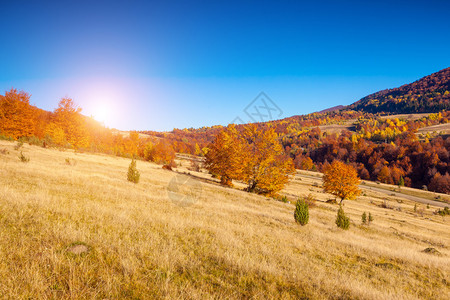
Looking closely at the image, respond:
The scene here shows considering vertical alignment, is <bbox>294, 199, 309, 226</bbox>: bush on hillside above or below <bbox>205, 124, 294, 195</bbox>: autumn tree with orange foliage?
below

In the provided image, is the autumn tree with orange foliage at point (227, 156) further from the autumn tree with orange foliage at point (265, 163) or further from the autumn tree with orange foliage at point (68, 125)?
the autumn tree with orange foliage at point (68, 125)

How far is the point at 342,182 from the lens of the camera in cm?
4481

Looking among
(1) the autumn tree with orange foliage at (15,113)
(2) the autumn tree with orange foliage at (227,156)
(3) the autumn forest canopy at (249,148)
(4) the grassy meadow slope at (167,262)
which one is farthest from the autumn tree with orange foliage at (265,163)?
(1) the autumn tree with orange foliage at (15,113)

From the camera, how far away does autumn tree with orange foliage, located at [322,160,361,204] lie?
4402 cm

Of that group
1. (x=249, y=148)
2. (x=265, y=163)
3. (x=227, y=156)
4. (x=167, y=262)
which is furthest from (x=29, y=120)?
(x=167, y=262)

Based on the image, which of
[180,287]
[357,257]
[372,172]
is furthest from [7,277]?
[372,172]

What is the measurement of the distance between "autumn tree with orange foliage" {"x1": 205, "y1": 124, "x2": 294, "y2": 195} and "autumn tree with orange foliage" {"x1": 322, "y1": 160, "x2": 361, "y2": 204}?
20214 millimetres

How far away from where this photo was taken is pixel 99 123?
10069cm

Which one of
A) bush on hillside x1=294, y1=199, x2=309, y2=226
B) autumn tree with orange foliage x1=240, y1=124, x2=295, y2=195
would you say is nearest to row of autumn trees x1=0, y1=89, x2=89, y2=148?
autumn tree with orange foliage x1=240, y1=124, x2=295, y2=195

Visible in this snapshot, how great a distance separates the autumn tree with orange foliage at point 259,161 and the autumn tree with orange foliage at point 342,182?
20214 millimetres

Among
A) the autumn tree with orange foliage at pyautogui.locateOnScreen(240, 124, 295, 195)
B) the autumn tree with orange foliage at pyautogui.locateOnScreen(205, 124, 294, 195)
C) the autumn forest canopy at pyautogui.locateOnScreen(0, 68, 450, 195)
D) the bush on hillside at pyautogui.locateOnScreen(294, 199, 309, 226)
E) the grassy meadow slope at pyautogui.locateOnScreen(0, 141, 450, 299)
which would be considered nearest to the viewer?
the grassy meadow slope at pyautogui.locateOnScreen(0, 141, 450, 299)

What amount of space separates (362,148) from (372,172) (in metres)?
26.6

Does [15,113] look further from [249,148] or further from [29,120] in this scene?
[249,148]

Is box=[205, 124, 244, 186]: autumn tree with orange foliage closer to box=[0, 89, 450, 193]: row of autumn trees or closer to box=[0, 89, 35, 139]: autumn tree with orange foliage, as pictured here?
box=[0, 89, 450, 193]: row of autumn trees
